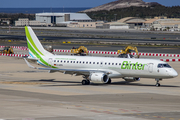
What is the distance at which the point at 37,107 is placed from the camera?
31453mm

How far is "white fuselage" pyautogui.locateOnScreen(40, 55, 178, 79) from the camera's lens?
4588 centimetres

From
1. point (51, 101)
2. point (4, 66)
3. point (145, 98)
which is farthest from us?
point (4, 66)

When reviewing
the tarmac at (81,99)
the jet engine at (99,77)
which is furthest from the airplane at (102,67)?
the tarmac at (81,99)

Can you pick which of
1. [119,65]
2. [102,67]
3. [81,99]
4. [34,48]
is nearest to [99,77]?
[102,67]

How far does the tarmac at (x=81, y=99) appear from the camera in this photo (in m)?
28.2

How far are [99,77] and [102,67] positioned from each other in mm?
2626

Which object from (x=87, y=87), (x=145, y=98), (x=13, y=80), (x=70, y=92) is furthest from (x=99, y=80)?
(x=13, y=80)

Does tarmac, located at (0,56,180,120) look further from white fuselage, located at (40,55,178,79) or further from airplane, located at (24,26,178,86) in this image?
white fuselage, located at (40,55,178,79)

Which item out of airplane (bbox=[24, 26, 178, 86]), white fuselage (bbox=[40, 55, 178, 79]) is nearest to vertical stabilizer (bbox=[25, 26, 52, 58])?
airplane (bbox=[24, 26, 178, 86])

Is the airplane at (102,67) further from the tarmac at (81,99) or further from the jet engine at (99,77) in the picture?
the tarmac at (81,99)

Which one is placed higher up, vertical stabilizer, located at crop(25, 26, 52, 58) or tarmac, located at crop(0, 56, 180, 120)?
vertical stabilizer, located at crop(25, 26, 52, 58)

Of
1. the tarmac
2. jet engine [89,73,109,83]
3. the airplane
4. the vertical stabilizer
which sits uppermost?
the vertical stabilizer

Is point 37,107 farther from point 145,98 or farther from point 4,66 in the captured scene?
point 4,66

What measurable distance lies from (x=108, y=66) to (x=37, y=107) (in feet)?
62.4
